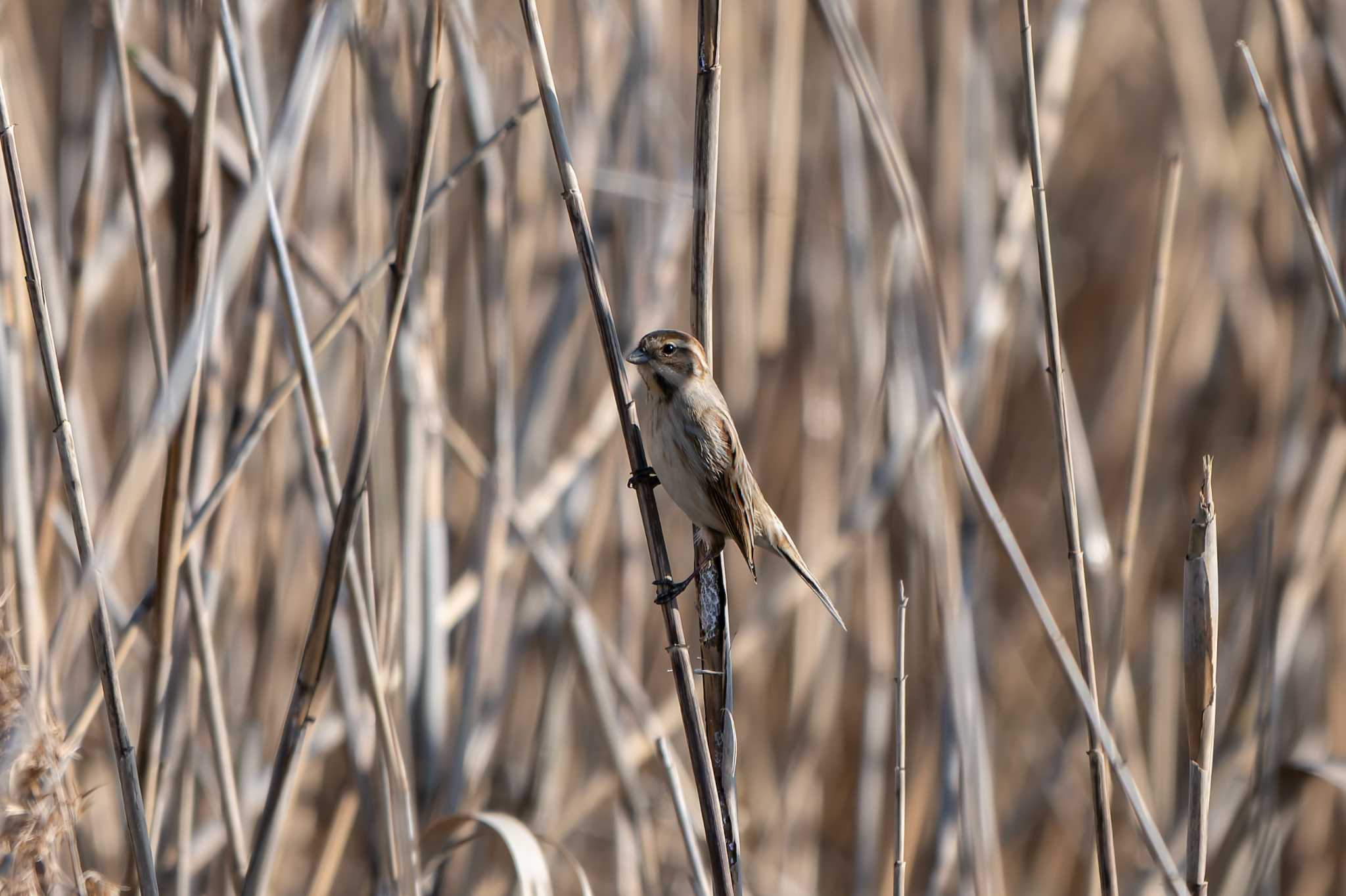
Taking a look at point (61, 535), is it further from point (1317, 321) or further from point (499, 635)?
point (1317, 321)

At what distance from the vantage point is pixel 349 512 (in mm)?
1466

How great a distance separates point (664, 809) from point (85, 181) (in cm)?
211

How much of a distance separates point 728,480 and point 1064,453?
64 cm

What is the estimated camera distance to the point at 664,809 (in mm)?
3162

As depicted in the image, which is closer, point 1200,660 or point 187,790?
point 1200,660

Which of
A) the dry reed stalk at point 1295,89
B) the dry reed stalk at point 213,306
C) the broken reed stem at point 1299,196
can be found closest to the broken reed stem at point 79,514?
the dry reed stalk at point 213,306

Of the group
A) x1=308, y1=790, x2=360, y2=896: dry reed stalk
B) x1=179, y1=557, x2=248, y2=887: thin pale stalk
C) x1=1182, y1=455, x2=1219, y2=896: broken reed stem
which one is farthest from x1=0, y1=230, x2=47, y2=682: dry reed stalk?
x1=1182, y1=455, x2=1219, y2=896: broken reed stem

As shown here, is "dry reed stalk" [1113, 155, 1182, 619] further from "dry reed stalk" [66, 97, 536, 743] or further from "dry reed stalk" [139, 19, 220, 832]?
"dry reed stalk" [139, 19, 220, 832]

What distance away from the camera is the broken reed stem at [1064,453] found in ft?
4.85

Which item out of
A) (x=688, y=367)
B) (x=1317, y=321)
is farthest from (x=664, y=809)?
(x=1317, y=321)

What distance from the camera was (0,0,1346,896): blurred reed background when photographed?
175 centimetres

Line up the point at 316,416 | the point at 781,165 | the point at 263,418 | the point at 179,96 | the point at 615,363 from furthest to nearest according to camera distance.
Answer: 1. the point at 781,165
2. the point at 179,96
3. the point at 263,418
4. the point at 316,416
5. the point at 615,363

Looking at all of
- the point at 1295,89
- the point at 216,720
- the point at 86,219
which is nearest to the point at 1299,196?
the point at 1295,89

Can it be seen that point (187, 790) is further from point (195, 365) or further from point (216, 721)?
point (195, 365)
